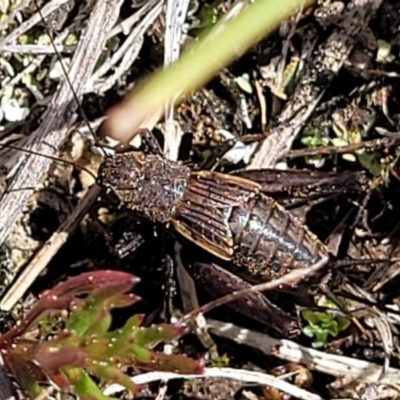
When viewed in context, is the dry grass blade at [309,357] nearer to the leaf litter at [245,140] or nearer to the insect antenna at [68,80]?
the leaf litter at [245,140]

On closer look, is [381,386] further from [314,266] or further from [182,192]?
[182,192]

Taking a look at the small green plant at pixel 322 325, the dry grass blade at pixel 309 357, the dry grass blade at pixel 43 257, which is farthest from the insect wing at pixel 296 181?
the dry grass blade at pixel 43 257

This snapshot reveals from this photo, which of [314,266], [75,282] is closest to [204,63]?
[75,282]

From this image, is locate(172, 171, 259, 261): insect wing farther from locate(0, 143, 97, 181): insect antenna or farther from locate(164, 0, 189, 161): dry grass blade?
locate(0, 143, 97, 181): insect antenna

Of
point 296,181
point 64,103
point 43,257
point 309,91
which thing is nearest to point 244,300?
point 296,181

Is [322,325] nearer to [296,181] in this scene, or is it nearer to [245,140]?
[296,181]

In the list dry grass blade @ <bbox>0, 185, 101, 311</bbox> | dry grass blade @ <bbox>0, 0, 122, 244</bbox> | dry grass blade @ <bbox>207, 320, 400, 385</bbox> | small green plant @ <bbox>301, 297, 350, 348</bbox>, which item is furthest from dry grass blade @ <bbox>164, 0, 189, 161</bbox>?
small green plant @ <bbox>301, 297, 350, 348</bbox>
